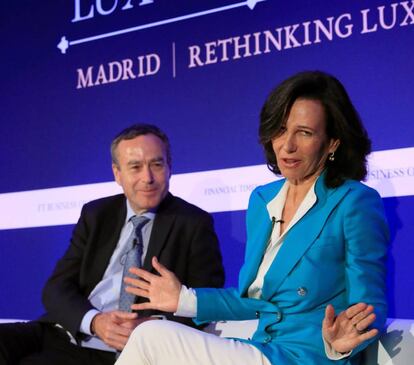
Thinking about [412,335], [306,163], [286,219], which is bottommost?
[412,335]

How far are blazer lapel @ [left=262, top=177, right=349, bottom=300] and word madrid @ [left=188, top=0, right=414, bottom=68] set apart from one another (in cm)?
136

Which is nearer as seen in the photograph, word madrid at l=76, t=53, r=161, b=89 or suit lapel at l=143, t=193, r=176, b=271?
suit lapel at l=143, t=193, r=176, b=271

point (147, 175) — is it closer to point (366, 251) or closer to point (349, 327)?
point (366, 251)

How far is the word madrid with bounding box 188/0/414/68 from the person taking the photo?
326 centimetres

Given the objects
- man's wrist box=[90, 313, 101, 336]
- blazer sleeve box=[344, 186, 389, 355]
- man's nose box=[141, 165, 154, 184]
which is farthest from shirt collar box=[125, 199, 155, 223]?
blazer sleeve box=[344, 186, 389, 355]

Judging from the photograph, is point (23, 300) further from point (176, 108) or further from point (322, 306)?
point (322, 306)

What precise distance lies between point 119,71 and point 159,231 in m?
1.44

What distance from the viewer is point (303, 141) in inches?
88.4

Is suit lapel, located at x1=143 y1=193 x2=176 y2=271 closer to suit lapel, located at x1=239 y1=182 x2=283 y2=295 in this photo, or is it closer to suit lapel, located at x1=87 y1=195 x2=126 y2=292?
suit lapel, located at x1=87 y1=195 x2=126 y2=292

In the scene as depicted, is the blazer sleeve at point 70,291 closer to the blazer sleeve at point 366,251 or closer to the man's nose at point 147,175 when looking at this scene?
the man's nose at point 147,175

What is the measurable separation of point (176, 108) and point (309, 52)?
84 centimetres

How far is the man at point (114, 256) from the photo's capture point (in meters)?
2.98

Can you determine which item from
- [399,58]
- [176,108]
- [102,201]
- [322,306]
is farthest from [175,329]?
[176,108]

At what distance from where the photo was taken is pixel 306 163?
227 cm
